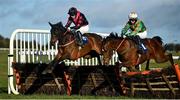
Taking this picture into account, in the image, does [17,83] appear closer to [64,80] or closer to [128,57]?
[64,80]

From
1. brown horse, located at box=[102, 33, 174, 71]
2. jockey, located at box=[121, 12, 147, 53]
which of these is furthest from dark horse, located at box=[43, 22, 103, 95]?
jockey, located at box=[121, 12, 147, 53]

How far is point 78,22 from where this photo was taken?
65.7 feet

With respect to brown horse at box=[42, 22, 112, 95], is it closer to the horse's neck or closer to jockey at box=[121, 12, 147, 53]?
the horse's neck

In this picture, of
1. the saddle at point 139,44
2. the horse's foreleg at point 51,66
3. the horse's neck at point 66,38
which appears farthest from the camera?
the saddle at point 139,44

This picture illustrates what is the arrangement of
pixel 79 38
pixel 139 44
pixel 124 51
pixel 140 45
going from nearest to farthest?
pixel 79 38 < pixel 124 51 < pixel 139 44 < pixel 140 45

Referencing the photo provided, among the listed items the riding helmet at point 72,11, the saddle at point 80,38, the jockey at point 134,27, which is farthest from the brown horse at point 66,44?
the jockey at point 134,27

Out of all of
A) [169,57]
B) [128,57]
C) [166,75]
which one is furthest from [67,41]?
[169,57]

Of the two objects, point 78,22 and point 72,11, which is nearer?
point 72,11

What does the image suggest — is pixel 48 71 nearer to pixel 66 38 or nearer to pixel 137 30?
pixel 66 38

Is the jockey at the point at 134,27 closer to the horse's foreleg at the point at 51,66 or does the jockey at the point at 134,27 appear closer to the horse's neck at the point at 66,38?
the horse's neck at the point at 66,38

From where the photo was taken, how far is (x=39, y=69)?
65.4ft

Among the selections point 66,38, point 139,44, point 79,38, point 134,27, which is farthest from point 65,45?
point 134,27

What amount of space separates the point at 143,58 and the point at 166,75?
11.5 ft

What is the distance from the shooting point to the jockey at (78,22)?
19562mm
